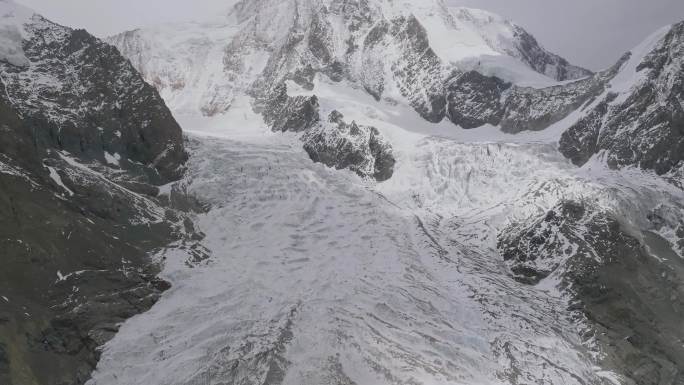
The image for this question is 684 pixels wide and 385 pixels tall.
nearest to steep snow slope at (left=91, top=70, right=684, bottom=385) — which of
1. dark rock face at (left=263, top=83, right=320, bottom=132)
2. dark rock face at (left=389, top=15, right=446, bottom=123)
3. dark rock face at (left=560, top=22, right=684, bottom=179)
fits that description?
dark rock face at (left=560, top=22, right=684, bottom=179)

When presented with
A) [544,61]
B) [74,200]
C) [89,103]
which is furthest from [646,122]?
[544,61]

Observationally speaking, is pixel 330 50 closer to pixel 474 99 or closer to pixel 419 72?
pixel 419 72

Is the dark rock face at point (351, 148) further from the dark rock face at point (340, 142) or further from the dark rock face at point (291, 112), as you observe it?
the dark rock face at point (291, 112)

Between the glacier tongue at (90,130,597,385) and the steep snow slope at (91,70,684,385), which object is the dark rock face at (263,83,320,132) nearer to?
the steep snow slope at (91,70,684,385)

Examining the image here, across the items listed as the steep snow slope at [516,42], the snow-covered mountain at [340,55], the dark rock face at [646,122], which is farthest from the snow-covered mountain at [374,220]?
the steep snow slope at [516,42]

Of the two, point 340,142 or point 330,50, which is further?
point 330,50
